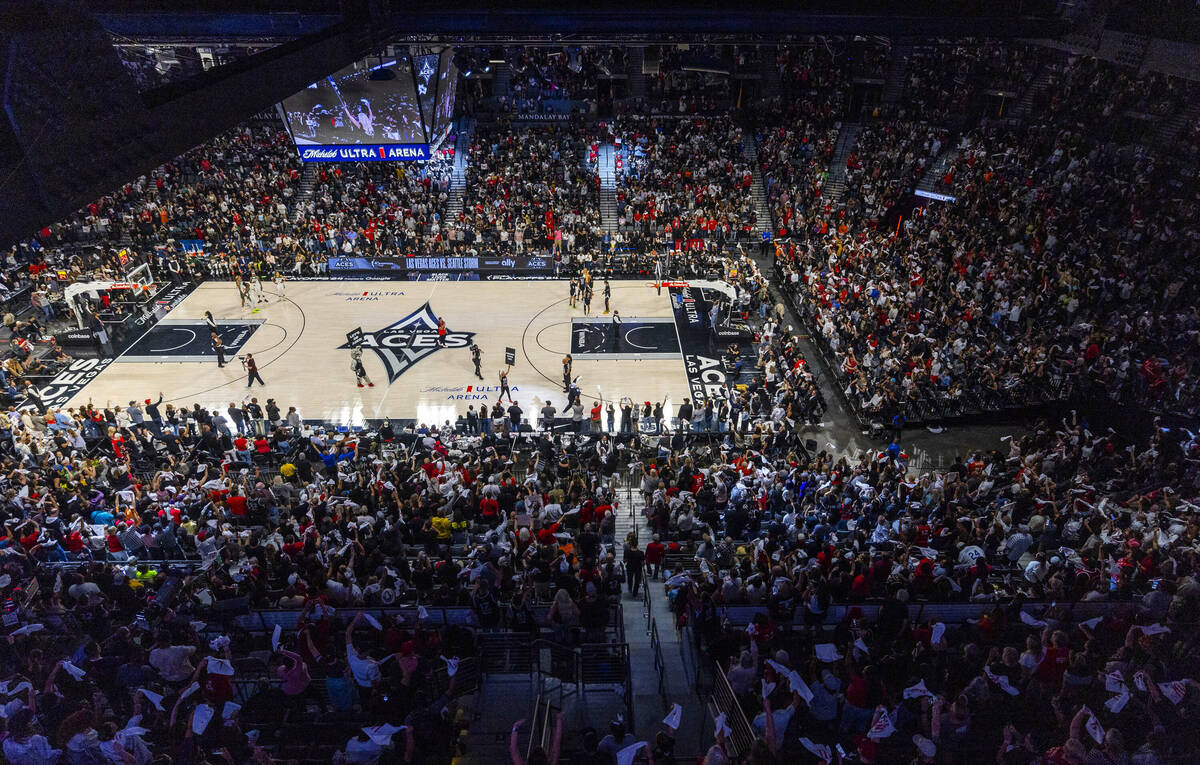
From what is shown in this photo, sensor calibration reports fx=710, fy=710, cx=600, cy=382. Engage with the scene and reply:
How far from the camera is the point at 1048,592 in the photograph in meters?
11.9

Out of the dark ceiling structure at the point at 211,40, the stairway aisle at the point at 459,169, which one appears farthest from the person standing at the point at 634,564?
the stairway aisle at the point at 459,169

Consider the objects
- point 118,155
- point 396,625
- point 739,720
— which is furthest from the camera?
point 396,625

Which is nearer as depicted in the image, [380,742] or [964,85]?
[380,742]

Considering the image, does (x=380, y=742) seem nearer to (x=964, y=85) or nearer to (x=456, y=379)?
(x=456, y=379)

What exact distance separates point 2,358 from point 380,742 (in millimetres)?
27448

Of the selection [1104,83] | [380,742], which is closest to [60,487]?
[380,742]

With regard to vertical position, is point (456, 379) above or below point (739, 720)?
below

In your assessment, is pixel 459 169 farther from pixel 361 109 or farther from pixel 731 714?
pixel 731 714

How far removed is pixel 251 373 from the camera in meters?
24.9

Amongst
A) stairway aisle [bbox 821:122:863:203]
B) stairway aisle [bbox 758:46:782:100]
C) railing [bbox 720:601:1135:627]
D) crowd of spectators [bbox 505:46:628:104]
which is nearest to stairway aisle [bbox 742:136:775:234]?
stairway aisle [bbox 821:122:863:203]

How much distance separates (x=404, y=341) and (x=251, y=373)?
19.4 feet

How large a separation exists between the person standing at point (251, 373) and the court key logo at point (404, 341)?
3.64 metres

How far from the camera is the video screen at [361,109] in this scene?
82.5 feet

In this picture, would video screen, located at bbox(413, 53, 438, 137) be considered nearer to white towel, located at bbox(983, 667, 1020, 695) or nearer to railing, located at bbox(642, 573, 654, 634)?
railing, located at bbox(642, 573, 654, 634)
